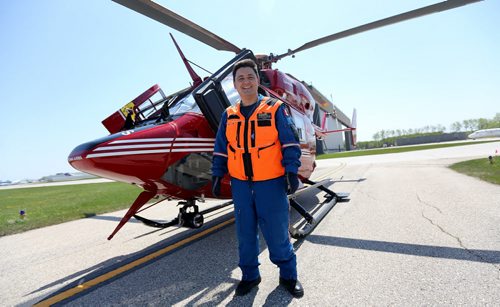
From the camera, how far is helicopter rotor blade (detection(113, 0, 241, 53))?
3639mm

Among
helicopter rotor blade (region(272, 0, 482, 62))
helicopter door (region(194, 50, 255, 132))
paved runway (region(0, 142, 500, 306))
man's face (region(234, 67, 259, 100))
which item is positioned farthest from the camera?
helicopter rotor blade (region(272, 0, 482, 62))

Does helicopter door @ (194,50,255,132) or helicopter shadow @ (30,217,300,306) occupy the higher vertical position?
helicopter door @ (194,50,255,132)

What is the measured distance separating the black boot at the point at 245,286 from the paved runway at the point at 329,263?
72 mm

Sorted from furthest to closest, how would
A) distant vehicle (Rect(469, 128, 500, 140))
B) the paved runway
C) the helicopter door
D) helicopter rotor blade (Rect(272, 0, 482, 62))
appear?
distant vehicle (Rect(469, 128, 500, 140))
helicopter rotor blade (Rect(272, 0, 482, 62))
the helicopter door
the paved runway

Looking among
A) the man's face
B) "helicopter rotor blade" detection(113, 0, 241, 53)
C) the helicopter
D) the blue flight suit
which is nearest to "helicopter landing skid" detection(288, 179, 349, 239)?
the helicopter

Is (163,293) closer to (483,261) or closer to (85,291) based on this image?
(85,291)

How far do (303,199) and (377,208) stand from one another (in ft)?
7.05

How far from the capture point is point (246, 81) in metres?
2.79

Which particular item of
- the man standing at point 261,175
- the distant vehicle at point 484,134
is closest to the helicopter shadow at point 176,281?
the man standing at point 261,175

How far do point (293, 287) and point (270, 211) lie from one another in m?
0.73

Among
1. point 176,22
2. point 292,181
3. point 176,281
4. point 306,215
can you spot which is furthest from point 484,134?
point 176,281

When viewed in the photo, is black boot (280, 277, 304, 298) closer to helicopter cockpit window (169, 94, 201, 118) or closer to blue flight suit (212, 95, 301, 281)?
blue flight suit (212, 95, 301, 281)

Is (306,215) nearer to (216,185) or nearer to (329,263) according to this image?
(329,263)

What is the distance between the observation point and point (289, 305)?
2359mm
